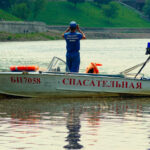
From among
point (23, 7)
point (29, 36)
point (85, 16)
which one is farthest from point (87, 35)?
point (29, 36)

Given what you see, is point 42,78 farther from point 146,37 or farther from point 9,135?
point 146,37

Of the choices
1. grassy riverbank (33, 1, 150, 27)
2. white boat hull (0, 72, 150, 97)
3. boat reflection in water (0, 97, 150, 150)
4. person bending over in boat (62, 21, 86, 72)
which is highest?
grassy riverbank (33, 1, 150, 27)

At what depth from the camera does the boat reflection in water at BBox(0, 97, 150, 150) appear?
11508 millimetres

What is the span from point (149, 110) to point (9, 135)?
5.66 meters

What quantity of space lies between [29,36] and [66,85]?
353ft

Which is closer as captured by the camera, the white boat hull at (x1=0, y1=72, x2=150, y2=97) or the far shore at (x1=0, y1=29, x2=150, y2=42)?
the white boat hull at (x1=0, y1=72, x2=150, y2=97)

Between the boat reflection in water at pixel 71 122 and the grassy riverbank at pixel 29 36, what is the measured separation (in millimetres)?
96978

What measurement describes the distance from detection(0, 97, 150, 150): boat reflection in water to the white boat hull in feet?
0.86

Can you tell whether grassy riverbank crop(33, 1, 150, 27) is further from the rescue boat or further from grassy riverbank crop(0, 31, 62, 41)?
the rescue boat

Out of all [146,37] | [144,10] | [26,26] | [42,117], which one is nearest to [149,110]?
[42,117]

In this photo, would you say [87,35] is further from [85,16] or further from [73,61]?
[73,61]

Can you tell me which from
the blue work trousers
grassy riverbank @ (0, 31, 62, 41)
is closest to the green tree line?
grassy riverbank @ (0, 31, 62, 41)

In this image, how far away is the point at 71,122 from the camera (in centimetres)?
1410

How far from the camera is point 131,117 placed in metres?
15.1
